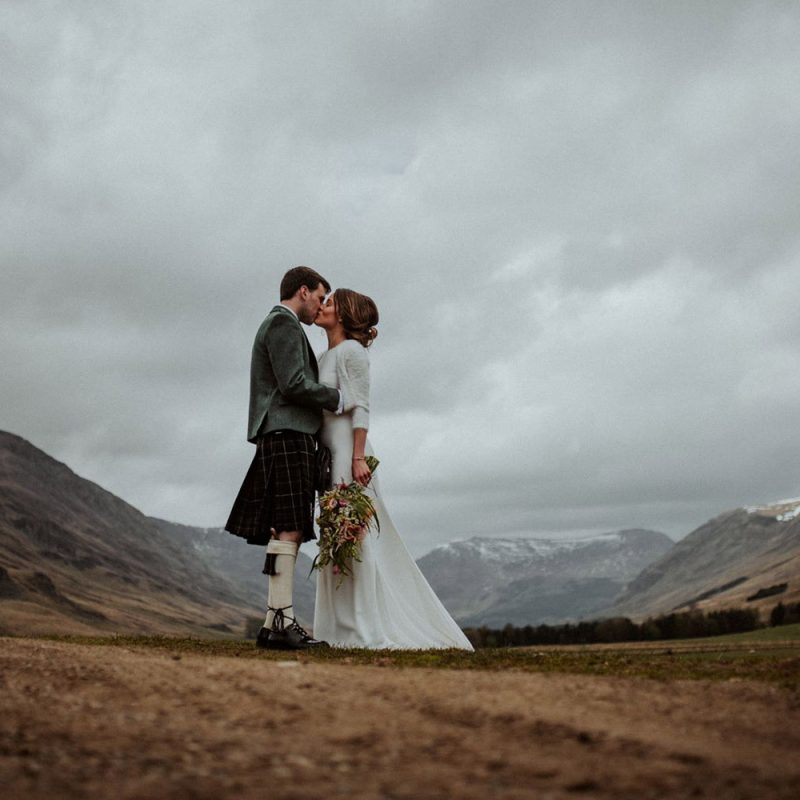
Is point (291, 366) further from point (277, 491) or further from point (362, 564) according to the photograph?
point (362, 564)

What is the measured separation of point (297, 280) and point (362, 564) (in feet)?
13.1

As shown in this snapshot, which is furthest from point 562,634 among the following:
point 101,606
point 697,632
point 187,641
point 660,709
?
point 101,606

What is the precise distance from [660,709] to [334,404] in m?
7.17

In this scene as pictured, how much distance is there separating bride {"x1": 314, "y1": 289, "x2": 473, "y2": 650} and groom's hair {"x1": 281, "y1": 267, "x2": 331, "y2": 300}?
0.40 m

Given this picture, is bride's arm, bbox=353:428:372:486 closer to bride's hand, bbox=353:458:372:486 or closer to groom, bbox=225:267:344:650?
bride's hand, bbox=353:458:372:486

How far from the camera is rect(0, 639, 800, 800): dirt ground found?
3635 mm

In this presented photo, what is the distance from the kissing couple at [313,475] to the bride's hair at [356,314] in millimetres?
14

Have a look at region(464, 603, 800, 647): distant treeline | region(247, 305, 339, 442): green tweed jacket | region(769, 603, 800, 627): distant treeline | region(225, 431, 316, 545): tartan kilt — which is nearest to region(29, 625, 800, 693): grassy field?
region(225, 431, 316, 545): tartan kilt

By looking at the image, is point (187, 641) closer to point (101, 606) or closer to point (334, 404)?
point (334, 404)

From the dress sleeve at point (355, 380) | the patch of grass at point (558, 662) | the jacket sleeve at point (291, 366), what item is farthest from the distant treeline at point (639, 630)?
the patch of grass at point (558, 662)

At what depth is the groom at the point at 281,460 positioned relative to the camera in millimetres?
11055

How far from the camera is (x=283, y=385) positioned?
1123cm

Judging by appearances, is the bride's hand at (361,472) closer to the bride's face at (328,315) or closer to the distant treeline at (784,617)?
the bride's face at (328,315)

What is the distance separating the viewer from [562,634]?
74.1 metres
